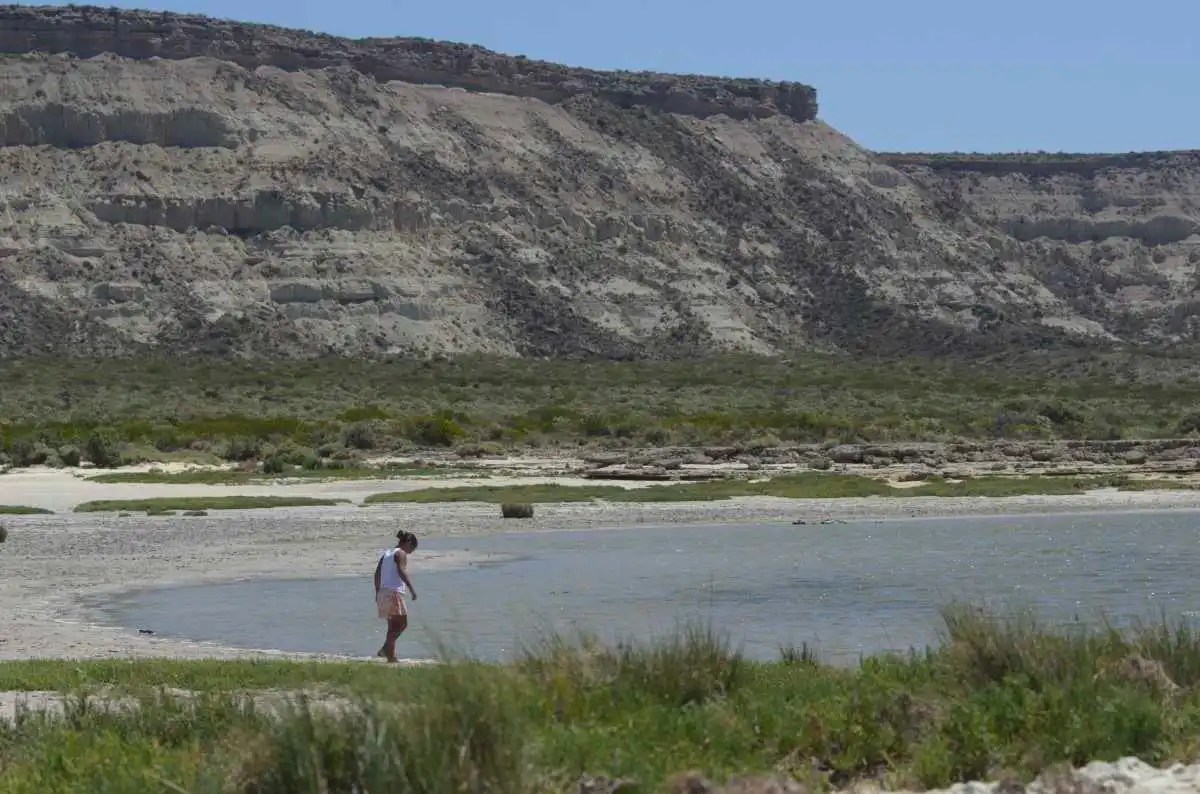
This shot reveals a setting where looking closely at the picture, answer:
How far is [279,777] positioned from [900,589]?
14.1 meters

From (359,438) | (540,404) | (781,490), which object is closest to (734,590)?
(781,490)

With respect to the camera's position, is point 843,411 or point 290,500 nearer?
point 290,500

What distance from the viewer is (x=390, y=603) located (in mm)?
16438

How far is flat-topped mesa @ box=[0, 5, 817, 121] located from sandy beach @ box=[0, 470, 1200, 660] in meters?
78.4

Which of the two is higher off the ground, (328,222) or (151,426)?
(328,222)

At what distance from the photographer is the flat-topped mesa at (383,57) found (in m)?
117

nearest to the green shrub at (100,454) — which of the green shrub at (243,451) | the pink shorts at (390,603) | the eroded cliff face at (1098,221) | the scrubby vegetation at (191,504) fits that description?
the green shrub at (243,451)

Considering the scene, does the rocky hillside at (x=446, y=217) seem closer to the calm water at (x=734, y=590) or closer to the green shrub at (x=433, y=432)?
the green shrub at (x=433, y=432)

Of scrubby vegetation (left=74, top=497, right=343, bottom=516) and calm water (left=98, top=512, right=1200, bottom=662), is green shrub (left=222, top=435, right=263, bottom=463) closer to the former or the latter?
scrubby vegetation (left=74, top=497, right=343, bottom=516)

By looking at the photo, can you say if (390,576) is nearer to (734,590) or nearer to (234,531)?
(734,590)

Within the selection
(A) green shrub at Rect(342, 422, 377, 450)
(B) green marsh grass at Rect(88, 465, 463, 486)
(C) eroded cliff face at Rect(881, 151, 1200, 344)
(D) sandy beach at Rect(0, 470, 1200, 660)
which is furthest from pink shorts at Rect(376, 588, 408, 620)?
(C) eroded cliff face at Rect(881, 151, 1200, 344)

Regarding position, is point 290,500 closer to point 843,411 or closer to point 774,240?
point 843,411

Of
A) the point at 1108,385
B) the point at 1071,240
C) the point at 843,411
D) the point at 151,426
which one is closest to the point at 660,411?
the point at 843,411

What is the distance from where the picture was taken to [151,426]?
55750 mm
